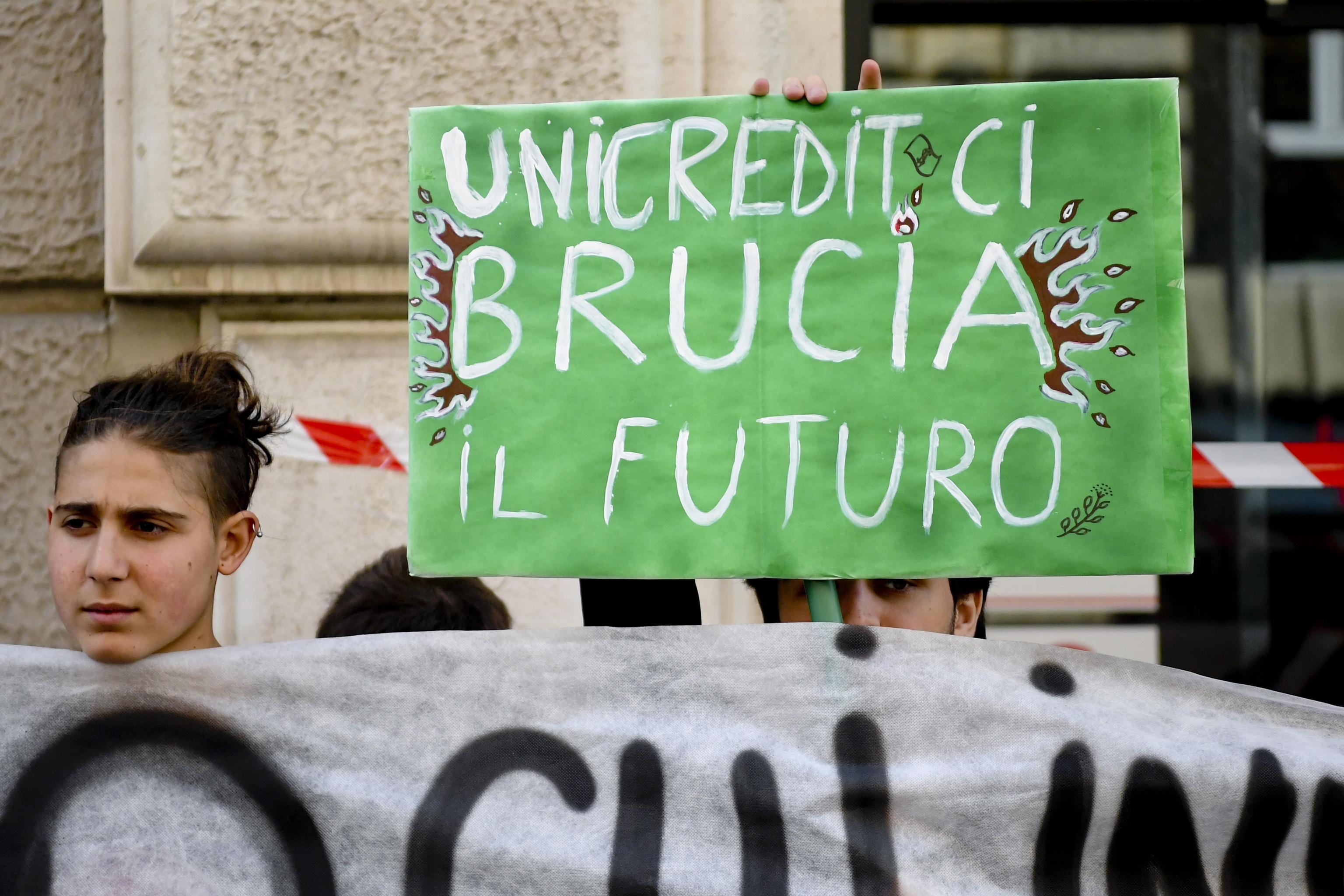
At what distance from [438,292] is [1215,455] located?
2.27 metres

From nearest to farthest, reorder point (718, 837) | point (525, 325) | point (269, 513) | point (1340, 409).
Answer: point (718, 837) < point (525, 325) < point (269, 513) < point (1340, 409)

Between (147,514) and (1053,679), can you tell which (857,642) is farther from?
(147,514)

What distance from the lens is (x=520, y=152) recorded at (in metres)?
1.65

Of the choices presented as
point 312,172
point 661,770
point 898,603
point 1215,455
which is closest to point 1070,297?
point 898,603

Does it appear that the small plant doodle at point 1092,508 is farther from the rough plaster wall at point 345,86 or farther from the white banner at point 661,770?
the rough plaster wall at point 345,86

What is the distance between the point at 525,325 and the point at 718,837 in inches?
26.5

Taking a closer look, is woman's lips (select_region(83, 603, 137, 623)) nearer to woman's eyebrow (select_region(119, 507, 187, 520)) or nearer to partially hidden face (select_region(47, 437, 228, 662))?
partially hidden face (select_region(47, 437, 228, 662))

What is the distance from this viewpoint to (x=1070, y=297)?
1.58m

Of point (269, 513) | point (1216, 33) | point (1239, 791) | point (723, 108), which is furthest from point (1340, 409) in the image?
point (269, 513)

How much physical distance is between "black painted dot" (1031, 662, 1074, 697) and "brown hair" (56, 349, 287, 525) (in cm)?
107

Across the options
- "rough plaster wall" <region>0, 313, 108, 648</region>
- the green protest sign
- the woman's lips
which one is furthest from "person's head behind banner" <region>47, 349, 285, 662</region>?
"rough plaster wall" <region>0, 313, 108, 648</region>

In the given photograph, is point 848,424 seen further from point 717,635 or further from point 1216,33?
point 1216,33

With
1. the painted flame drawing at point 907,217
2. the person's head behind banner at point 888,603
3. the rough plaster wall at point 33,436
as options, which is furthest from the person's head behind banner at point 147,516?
the rough plaster wall at point 33,436

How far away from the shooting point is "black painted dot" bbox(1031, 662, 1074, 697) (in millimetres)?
1597
